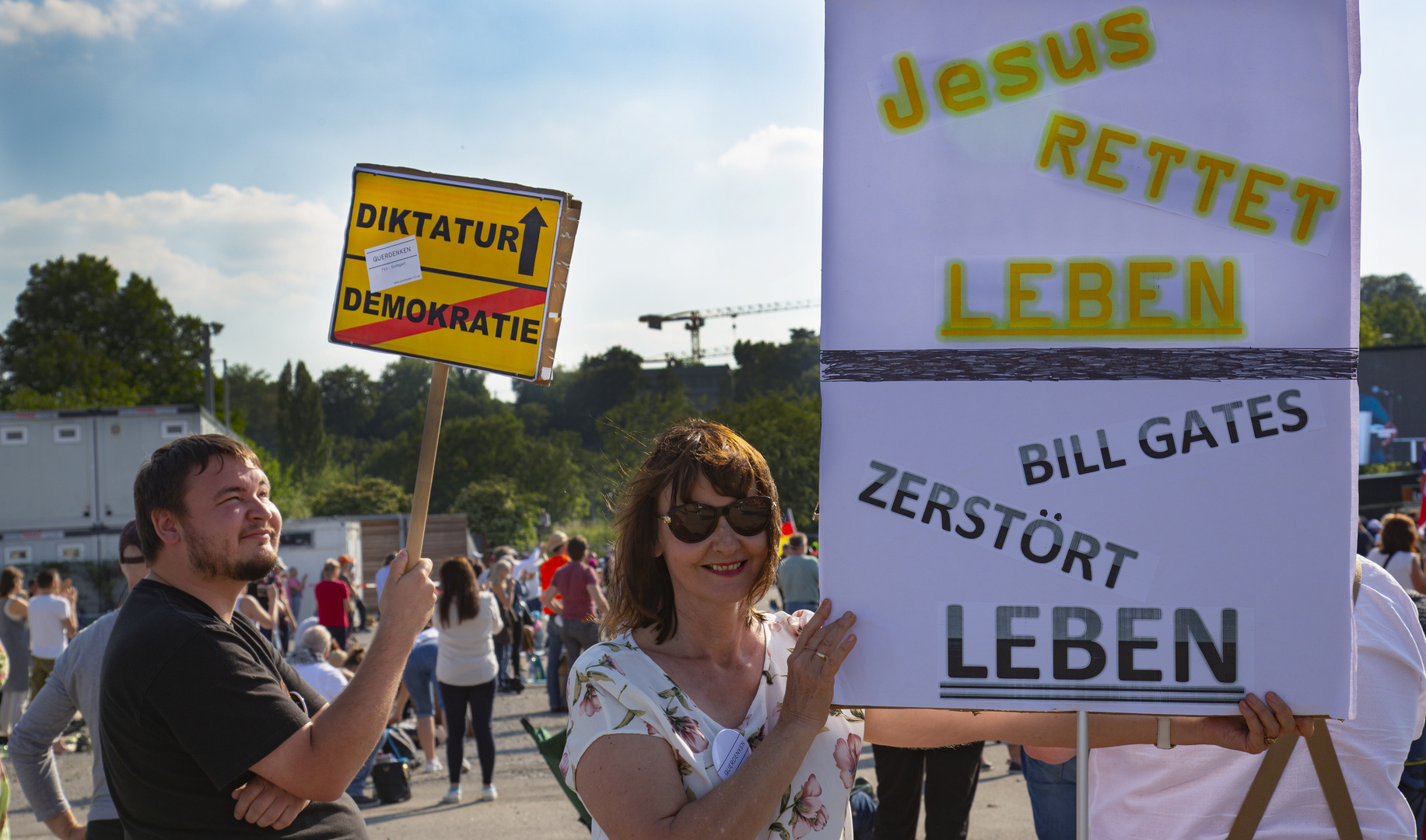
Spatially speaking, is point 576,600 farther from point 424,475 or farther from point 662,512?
point 662,512

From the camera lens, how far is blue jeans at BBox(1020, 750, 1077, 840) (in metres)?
3.65

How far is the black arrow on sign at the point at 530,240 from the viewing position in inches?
99.8

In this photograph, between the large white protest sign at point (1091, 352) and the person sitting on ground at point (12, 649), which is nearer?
the large white protest sign at point (1091, 352)

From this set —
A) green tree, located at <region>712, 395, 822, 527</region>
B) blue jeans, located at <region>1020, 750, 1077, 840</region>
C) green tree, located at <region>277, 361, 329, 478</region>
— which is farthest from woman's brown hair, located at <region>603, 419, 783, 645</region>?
green tree, located at <region>277, 361, 329, 478</region>

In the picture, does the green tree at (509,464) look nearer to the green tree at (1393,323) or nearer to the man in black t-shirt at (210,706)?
the green tree at (1393,323)

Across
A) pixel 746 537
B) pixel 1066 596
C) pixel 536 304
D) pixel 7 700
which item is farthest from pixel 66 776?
pixel 1066 596

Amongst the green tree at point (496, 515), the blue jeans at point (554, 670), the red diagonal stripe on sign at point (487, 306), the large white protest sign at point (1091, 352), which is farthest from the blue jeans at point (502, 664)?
the green tree at point (496, 515)

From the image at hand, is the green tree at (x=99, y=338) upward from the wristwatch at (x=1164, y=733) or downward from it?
upward

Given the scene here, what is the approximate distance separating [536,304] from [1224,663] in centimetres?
170

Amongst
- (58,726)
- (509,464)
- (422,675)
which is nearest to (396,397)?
(509,464)

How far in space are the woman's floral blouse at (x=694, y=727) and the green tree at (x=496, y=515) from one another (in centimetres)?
4417

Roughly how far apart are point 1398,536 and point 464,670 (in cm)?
727

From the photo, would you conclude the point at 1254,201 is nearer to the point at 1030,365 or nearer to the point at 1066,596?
the point at 1030,365

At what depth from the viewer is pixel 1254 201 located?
157 cm
